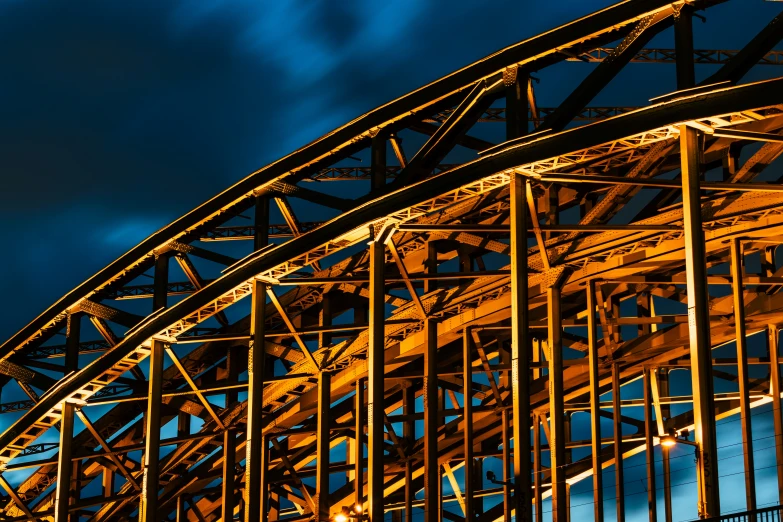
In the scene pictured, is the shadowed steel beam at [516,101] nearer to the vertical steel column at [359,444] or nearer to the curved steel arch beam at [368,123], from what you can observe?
the curved steel arch beam at [368,123]

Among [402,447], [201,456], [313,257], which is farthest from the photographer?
[201,456]

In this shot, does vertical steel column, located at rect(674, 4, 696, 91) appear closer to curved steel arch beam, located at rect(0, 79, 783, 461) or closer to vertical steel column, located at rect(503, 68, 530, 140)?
curved steel arch beam, located at rect(0, 79, 783, 461)

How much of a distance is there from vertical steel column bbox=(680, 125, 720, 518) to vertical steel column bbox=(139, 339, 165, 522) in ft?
70.9

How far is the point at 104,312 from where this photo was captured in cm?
5016

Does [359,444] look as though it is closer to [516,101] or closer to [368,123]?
[368,123]

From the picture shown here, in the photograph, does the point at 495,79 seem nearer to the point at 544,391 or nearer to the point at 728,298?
the point at 728,298

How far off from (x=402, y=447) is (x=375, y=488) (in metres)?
16.7

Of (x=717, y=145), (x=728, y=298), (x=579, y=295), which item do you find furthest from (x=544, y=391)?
(x=717, y=145)

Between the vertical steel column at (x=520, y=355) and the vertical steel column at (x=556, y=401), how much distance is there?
256 cm

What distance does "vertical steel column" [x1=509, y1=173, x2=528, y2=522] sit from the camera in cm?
3094

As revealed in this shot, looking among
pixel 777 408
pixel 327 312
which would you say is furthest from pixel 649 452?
pixel 327 312

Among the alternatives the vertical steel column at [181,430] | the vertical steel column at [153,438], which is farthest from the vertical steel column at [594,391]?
the vertical steel column at [181,430]

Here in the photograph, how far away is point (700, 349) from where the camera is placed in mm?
28000

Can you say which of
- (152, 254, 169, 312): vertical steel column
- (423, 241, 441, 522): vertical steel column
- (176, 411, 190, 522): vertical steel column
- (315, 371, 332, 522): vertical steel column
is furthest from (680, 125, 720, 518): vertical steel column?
(176, 411, 190, 522): vertical steel column
